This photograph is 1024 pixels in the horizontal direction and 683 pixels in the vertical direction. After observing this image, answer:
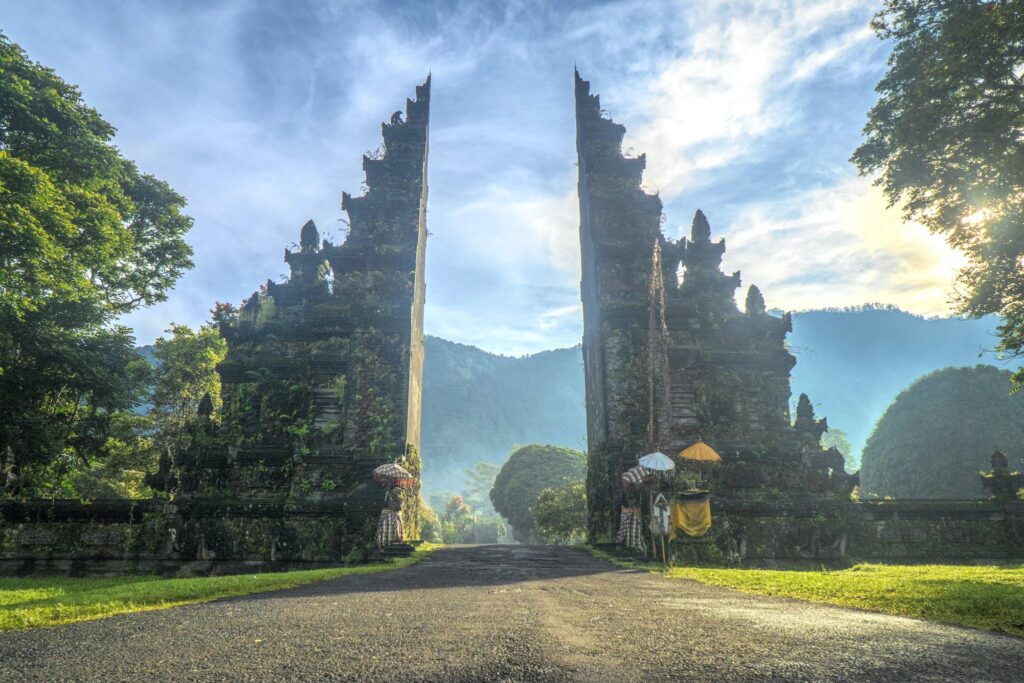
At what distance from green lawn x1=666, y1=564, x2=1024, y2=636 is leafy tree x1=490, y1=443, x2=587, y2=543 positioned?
34.6m

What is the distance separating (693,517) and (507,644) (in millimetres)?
11812

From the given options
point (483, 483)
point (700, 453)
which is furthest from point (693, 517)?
point (483, 483)

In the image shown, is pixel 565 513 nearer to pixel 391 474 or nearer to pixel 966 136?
pixel 391 474

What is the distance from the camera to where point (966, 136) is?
14.6m

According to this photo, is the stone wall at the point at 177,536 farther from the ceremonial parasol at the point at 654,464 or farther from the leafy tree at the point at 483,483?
the leafy tree at the point at 483,483

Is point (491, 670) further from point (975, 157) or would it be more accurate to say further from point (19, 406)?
point (19, 406)

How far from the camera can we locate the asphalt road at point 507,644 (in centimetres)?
381

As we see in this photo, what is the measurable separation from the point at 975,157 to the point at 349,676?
65.0ft

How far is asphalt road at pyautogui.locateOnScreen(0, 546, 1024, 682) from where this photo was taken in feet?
12.5

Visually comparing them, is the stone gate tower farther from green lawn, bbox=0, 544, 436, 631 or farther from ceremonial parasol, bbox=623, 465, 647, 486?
ceremonial parasol, bbox=623, 465, 647, 486

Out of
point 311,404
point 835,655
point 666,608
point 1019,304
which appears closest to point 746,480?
point 1019,304

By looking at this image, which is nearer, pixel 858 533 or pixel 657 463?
pixel 657 463

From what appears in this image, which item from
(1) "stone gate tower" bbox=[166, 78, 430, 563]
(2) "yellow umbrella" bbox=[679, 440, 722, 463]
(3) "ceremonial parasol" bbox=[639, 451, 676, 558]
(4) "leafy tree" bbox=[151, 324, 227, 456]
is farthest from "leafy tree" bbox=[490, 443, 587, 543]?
(3) "ceremonial parasol" bbox=[639, 451, 676, 558]

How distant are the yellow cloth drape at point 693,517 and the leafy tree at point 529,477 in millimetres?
29551
